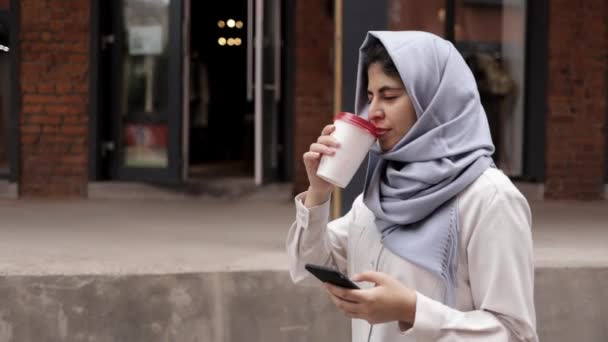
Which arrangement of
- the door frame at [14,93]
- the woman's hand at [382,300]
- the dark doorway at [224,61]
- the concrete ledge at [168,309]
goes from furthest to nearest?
the dark doorway at [224,61] < the door frame at [14,93] < the concrete ledge at [168,309] < the woman's hand at [382,300]

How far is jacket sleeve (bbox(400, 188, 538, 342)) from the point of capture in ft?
5.59

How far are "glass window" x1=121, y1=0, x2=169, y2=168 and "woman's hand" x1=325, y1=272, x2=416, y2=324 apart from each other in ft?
20.0

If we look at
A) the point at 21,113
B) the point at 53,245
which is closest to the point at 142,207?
the point at 21,113

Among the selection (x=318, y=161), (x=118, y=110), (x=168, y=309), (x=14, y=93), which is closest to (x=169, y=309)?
(x=168, y=309)

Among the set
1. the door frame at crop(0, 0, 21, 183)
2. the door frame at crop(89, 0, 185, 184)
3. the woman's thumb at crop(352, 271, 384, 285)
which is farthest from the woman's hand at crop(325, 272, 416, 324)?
the door frame at crop(0, 0, 21, 183)

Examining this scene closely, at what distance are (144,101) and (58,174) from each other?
1.09 m

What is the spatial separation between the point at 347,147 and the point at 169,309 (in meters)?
2.43

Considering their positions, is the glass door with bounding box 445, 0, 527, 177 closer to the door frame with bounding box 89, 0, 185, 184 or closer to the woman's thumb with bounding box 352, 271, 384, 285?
the door frame with bounding box 89, 0, 185, 184

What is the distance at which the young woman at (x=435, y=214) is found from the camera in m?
1.71

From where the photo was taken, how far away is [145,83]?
777cm

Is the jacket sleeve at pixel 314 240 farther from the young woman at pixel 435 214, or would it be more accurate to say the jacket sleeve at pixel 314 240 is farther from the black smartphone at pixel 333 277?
the black smartphone at pixel 333 277

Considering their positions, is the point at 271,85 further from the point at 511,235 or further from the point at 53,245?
the point at 511,235

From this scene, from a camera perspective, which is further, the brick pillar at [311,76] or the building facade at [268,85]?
A: the brick pillar at [311,76]

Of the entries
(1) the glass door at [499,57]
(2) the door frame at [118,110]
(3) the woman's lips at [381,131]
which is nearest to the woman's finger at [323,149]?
(3) the woman's lips at [381,131]
